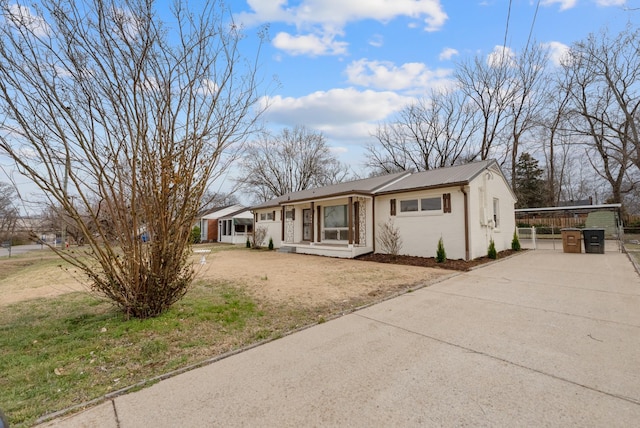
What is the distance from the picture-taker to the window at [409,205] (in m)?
11.6

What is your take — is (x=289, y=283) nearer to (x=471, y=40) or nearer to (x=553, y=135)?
(x=471, y=40)

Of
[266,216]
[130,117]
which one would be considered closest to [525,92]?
[266,216]

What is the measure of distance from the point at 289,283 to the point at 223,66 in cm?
481

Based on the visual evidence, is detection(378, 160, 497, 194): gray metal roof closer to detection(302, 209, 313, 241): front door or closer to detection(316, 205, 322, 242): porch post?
detection(316, 205, 322, 242): porch post

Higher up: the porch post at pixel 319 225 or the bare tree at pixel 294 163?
the bare tree at pixel 294 163

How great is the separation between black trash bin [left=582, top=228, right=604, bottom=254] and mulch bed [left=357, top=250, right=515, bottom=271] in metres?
3.01

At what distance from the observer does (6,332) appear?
13.1 ft

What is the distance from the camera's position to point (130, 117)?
3922 millimetres

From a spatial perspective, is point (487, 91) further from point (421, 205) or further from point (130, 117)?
point (130, 117)

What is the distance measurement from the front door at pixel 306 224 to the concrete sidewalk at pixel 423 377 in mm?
11760

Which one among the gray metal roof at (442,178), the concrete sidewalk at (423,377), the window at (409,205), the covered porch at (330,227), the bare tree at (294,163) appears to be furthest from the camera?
the bare tree at (294,163)

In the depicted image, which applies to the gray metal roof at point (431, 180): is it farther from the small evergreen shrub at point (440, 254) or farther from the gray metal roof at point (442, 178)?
the small evergreen shrub at point (440, 254)

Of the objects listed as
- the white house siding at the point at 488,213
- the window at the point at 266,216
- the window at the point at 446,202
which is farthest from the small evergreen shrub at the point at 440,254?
the window at the point at 266,216

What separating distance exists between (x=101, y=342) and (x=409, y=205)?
34.6ft
